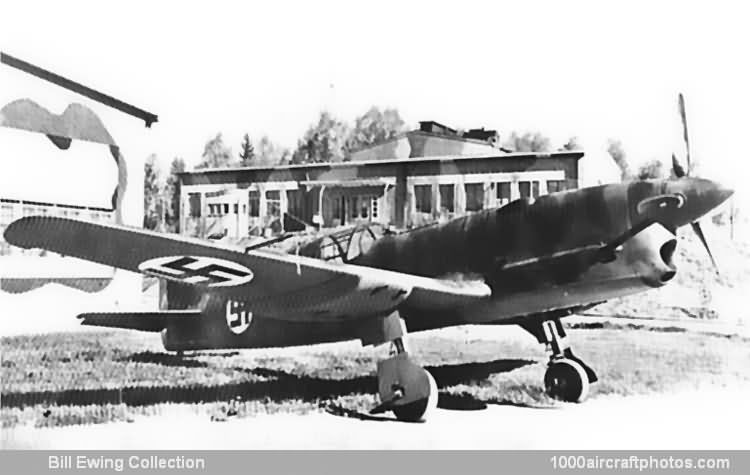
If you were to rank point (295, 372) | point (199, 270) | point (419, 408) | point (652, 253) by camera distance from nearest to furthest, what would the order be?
point (199, 270), point (652, 253), point (419, 408), point (295, 372)

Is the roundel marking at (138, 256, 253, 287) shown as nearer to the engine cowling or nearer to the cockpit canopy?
the cockpit canopy

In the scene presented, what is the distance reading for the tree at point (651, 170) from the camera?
2584 millimetres

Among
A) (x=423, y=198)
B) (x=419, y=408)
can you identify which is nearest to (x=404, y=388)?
(x=419, y=408)

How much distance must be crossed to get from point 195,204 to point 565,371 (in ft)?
4.15

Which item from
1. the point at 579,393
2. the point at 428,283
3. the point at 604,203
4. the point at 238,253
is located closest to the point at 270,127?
the point at 238,253

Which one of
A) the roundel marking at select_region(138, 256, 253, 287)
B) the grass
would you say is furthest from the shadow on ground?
the roundel marking at select_region(138, 256, 253, 287)

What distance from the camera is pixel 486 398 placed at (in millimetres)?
2754

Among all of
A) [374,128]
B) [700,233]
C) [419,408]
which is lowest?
[419,408]

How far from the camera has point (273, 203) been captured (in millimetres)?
2721

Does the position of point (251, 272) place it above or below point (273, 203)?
below

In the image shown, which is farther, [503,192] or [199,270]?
[503,192]

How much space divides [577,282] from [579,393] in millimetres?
386

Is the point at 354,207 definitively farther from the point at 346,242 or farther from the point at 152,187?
the point at 152,187
